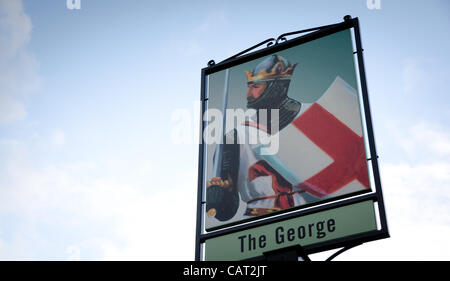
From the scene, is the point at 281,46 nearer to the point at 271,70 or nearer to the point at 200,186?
the point at 271,70

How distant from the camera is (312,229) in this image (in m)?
5.19

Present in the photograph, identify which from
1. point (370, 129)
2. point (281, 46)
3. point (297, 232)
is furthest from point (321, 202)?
point (281, 46)

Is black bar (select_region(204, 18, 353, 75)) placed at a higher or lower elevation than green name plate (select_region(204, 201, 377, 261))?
higher

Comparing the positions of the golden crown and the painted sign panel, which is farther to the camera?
the golden crown

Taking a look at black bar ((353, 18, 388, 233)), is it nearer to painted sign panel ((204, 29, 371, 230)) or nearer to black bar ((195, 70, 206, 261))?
painted sign panel ((204, 29, 371, 230))

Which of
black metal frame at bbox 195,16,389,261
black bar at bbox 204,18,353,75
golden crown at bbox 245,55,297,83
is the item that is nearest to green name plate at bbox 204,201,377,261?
black metal frame at bbox 195,16,389,261

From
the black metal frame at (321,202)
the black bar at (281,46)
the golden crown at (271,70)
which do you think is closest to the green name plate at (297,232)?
the black metal frame at (321,202)

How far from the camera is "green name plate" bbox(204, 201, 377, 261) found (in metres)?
5.04

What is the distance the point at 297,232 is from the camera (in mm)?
5250
